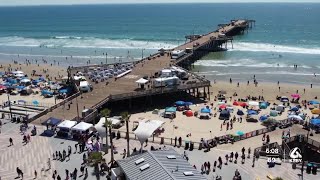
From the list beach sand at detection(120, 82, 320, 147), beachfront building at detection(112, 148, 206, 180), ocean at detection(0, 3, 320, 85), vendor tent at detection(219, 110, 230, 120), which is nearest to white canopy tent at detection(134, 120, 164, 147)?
beachfront building at detection(112, 148, 206, 180)

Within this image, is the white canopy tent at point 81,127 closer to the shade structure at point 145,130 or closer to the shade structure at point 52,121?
the shade structure at point 52,121

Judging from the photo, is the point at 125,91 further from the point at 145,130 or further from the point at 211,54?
the point at 211,54

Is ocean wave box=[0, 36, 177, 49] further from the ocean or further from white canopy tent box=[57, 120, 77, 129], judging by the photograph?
white canopy tent box=[57, 120, 77, 129]

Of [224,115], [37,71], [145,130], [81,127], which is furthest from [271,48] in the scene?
[145,130]

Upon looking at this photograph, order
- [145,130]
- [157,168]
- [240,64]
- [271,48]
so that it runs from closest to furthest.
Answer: [157,168], [145,130], [240,64], [271,48]

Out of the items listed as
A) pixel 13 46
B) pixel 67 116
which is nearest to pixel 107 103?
pixel 67 116
